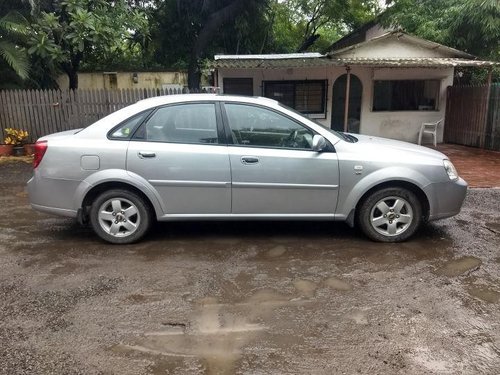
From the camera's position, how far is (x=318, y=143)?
4.46 m

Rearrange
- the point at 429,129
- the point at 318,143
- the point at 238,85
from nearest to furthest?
the point at 318,143 < the point at 238,85 < the point at 429,129

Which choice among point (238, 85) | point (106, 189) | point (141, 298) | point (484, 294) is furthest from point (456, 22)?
point (141, 298)

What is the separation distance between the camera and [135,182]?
450 cm

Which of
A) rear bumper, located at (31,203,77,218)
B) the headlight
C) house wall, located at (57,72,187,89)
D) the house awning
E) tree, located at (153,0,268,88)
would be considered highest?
tree, located at (153,0,268,88)

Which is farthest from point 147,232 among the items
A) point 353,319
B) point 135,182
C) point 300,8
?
point 300,8

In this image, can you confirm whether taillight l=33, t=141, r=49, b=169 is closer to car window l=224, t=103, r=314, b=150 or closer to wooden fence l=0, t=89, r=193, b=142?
car window l=224, t=103, r=314, b=150

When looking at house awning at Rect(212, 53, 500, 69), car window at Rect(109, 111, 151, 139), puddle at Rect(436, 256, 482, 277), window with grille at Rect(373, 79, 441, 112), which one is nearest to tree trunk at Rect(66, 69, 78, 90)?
house awning at Rect(212, 53, 500, 69)

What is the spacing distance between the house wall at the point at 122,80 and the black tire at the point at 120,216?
11.3m

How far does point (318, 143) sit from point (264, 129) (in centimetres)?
59

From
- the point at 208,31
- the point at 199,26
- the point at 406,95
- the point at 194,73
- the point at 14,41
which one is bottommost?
the point at 406,95

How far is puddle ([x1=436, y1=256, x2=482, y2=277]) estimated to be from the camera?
4027 mm

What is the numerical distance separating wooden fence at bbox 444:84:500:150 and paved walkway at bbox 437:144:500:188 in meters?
0.33

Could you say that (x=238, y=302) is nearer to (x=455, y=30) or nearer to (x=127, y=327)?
(x=127, y=327)

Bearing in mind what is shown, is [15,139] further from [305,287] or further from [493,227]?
[493,227]
